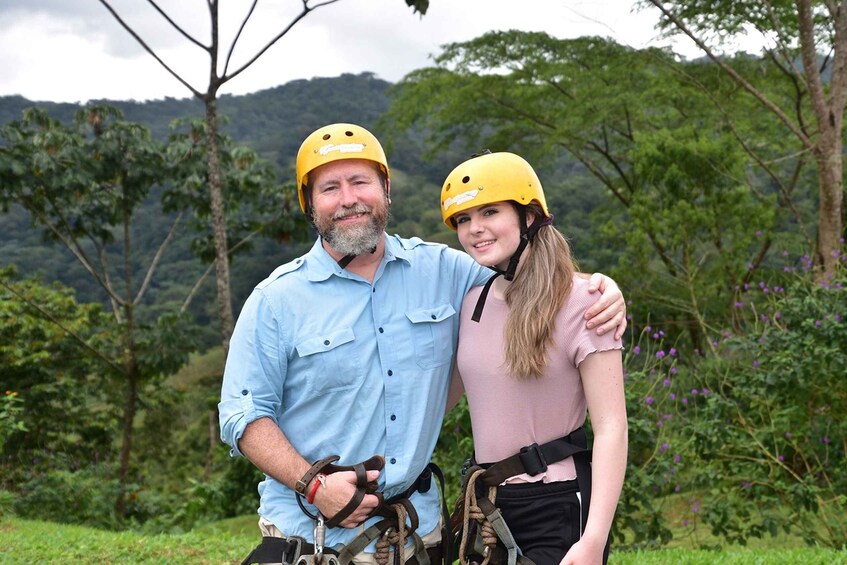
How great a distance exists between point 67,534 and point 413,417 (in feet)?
23.0

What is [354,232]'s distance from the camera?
295cm

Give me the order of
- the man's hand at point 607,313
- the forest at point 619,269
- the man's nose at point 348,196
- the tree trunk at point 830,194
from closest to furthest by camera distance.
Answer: the man's hand at point 607,313, the man's nose at point 348,196, the forest at point 619,269, the tree trunk at point 830,194

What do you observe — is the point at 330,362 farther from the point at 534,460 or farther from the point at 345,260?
the point at 534,460

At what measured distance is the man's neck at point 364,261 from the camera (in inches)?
118

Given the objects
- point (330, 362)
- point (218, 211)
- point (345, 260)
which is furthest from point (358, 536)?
point (218, 211)

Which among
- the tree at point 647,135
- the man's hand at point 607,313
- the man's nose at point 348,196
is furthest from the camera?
the tree at point 647,135

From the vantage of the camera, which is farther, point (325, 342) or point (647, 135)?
point (647, 135)

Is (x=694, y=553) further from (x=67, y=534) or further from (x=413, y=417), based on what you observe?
(x=67, y=534)

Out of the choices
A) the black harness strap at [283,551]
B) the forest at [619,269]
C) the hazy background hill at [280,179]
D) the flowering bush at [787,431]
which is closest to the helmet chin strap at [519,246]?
the black harness strap at [283,551]

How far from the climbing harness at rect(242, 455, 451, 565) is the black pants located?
34 centimetres

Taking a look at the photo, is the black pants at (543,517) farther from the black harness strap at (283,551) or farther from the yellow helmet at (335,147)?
the yellow helmet at (335,147)

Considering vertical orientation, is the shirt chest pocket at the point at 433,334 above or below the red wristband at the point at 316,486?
above

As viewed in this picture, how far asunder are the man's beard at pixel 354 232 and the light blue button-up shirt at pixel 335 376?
0.08m

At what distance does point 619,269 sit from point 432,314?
539 inches
